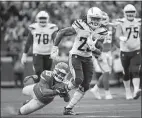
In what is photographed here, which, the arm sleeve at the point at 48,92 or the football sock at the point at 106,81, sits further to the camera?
the football sock at the point at 106,81

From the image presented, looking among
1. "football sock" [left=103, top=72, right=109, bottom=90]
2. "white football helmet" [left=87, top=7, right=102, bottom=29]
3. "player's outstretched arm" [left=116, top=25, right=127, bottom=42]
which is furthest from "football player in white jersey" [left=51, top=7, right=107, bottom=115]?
"football sock" [left=103, top=72, right=109, bottom=90]

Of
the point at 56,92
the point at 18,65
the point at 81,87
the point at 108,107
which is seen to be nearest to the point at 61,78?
the point at 56,92

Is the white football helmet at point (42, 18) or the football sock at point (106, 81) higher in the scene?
the white football helmet at point (42, 18)

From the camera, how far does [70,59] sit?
9625mm

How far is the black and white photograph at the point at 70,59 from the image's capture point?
912cm

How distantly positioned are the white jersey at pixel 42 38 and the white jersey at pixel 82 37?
8.67 feet

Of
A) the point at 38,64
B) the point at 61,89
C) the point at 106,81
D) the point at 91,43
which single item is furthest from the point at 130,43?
the point at 61,89

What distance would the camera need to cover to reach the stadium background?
1758cm

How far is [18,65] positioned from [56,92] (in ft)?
29.6

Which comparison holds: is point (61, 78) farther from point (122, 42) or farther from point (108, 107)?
point (122, 42)

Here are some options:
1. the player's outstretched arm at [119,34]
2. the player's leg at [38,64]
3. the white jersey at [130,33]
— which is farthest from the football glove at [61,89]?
the white jersey at [130,33]

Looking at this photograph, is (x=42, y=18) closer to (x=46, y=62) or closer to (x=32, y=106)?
(x=46, y=62)

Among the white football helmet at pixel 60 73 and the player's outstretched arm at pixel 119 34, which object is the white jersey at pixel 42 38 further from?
the white football helmet at pixel 60 73

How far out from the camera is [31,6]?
60.6 feet
